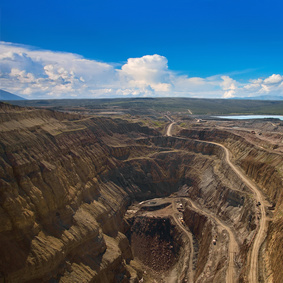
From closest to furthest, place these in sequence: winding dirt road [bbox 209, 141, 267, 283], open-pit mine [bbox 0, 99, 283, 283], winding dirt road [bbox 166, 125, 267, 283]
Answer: winding dirt road [bbox 209, 141, 267, 283] → winding dirt road [bbox 166, 125, 267, 283] → open-pit mine [bbox 0, 99, 283, 283]

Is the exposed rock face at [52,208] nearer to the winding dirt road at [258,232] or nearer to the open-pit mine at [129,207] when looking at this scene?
the open-pit mine at [129,207]

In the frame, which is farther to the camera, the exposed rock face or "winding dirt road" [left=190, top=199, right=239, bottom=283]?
"winding dirt road" [left=190, top=199, right=239, bottom=283]

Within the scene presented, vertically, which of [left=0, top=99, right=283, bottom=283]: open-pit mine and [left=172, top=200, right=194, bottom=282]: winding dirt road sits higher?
[left=0, top=99, right=283, bottom=283]: open-pit mine

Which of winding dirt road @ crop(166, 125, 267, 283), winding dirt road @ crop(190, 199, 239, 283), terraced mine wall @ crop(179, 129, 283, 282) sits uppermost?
terraced mine wall @ crop(179, 129, 283, 282)

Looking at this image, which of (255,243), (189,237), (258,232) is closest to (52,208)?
(189,237)

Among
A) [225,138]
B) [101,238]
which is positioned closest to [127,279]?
[101,238]

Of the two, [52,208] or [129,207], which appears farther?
[129,207]

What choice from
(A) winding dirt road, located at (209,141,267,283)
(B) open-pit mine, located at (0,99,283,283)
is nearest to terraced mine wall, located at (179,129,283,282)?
(B) open-pit mine, located at (0,99,283,283)

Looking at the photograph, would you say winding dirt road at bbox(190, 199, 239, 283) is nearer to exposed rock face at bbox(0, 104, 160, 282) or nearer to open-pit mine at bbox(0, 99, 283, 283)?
open-pit mine at bbox(0, 99, 283, 283)

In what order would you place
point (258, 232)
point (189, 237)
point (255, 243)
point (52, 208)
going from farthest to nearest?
point (189, 237)
point (52, 208)
point (258, 232)
point (255, 243)

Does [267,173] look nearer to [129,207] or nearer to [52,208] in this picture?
[129,207]
